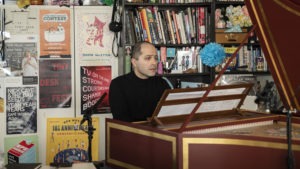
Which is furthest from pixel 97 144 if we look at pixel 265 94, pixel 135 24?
pixel 265 94

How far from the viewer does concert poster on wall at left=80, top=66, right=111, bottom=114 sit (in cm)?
396

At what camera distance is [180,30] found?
13.1 feet

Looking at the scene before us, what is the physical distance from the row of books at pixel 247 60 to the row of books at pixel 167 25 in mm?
324

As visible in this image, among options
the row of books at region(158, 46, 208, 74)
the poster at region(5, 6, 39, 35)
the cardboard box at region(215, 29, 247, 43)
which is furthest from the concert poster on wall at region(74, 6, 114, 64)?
the cardboard box at region(215, 29, 247, 43)

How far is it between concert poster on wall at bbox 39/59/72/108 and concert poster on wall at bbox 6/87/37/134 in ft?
0.30

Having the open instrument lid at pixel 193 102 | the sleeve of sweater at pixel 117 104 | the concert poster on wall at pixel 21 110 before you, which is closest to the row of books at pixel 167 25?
the sleeve of sweater at pixel 117 104

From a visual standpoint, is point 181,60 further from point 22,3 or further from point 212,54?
point 22,3

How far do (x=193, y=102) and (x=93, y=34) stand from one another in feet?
6.26

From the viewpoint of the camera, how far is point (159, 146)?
6.34 ft

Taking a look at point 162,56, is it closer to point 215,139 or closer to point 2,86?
point 2,86

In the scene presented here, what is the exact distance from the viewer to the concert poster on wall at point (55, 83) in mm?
3891

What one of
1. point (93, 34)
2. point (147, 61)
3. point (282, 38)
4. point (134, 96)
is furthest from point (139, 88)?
point (282, 38)

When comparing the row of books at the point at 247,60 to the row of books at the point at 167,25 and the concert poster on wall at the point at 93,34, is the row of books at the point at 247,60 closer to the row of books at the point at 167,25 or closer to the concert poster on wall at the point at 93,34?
the row of books at the point at 167,25

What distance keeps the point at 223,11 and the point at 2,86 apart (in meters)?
2.07
